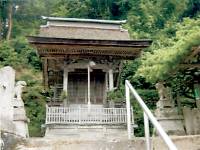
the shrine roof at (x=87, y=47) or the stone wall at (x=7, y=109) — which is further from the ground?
the shrine roof at (x=87, y=47)

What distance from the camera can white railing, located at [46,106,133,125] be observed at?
1280cm

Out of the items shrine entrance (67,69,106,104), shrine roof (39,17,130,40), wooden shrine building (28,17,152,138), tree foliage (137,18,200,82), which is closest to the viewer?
tree foliage (137,18,200,82)

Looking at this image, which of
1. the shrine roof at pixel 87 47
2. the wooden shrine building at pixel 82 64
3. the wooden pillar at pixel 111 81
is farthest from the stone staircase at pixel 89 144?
the wooden pillar at pixel 111 81

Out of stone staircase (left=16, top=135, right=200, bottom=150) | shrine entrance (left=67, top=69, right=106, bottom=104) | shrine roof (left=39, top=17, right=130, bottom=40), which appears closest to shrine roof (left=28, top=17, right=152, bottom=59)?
shrine roof (left=39, top=17, right=130, bottom=40)

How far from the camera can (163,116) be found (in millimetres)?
8070

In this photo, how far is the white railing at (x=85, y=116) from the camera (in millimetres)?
12797

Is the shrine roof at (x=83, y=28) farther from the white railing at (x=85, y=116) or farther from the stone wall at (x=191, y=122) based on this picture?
the stone wall at (x=191, y=122)

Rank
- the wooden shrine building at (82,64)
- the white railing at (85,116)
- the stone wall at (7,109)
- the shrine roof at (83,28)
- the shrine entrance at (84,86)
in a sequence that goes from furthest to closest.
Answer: the shrine roof at (83,28)
the shrine entrance at (84,86)
the wooden shrine building at (82,64)
the white railing at (85,116)
the stone wall at (7,109)

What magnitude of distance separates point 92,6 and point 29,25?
6.58m

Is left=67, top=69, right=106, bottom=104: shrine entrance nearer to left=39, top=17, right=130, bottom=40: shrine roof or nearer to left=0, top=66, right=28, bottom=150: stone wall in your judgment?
left=39, top=17, right=130, bottom=40: shrine roof

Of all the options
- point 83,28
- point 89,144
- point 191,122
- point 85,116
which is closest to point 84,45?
point 85,116

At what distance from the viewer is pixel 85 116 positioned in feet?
43.1

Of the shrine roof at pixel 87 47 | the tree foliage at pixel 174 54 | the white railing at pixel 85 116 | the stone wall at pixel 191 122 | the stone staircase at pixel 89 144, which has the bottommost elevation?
the stone staircase at pixel 89 144

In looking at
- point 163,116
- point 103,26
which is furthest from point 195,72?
point 103,26
